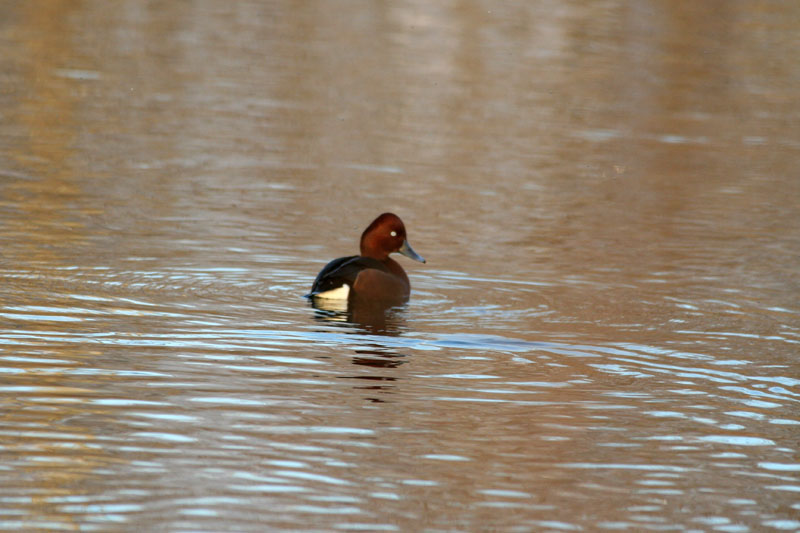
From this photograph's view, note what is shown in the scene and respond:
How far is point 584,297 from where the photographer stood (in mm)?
10773

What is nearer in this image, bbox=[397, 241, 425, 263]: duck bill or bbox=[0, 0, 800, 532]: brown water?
bbox=[0, 0, 800, 532]: brown water

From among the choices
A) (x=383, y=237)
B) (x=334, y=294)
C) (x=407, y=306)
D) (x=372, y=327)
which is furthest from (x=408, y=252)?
(x=372, y=327)

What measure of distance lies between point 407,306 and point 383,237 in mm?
939

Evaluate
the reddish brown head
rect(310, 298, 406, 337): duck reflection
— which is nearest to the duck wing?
rect(310, 298, 406, 337): duck reflection

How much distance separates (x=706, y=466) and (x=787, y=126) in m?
14.5

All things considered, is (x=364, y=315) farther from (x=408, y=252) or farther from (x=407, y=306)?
(x=408, y=252)

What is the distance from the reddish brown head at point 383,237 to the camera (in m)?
11.2

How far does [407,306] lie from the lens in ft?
34.3

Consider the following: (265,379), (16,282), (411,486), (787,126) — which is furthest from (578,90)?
(411,486)

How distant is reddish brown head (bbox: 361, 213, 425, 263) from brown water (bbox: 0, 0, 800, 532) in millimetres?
388

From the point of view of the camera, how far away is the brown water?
6.36 metres

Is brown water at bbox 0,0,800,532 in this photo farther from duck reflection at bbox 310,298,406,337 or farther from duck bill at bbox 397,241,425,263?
duck bill at bbox 397,241,425,263

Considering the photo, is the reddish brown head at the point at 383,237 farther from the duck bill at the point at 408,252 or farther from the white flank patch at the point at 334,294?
the white flank patch at the point at 334,294

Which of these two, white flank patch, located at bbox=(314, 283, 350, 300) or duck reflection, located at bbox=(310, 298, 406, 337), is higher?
white flank patch, located at bbox=(314, 283, 350, 300)
